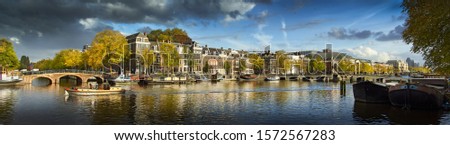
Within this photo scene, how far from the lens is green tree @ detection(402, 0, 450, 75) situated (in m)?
18.0

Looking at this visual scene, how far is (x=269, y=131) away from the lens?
14.8 metres

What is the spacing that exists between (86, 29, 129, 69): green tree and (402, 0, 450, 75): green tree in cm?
5056

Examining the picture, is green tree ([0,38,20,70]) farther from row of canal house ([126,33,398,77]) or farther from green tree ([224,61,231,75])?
green tree ([224,61,231,75])

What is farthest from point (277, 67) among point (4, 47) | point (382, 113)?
point (382, 113)

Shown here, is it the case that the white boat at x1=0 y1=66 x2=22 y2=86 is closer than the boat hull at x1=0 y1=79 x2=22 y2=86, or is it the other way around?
the boat hull at x1=0 y1=79 x2=22 y2=86

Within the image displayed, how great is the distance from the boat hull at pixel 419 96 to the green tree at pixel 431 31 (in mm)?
1813

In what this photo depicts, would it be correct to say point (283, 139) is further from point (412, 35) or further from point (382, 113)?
point (412, 35)

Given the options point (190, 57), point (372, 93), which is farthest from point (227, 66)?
point (372, 93)

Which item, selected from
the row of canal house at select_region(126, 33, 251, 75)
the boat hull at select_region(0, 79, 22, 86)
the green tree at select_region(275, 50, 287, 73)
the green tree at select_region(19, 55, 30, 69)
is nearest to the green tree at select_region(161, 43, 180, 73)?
the row of canal house at select_region(126, 33, 251, 75)

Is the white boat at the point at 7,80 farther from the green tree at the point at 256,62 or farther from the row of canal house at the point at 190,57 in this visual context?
the green tree at the point at 256,62

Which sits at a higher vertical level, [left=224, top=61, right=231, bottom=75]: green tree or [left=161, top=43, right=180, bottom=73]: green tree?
[left=161, top=43, right=180, bottom=73]: green tree

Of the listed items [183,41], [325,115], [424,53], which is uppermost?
[183,41]

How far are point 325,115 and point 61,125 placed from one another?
14336 mm

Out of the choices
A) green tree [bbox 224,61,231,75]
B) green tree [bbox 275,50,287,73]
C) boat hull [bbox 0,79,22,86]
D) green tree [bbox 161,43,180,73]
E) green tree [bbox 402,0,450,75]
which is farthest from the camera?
green tree [bbox 275,50,287,73]
